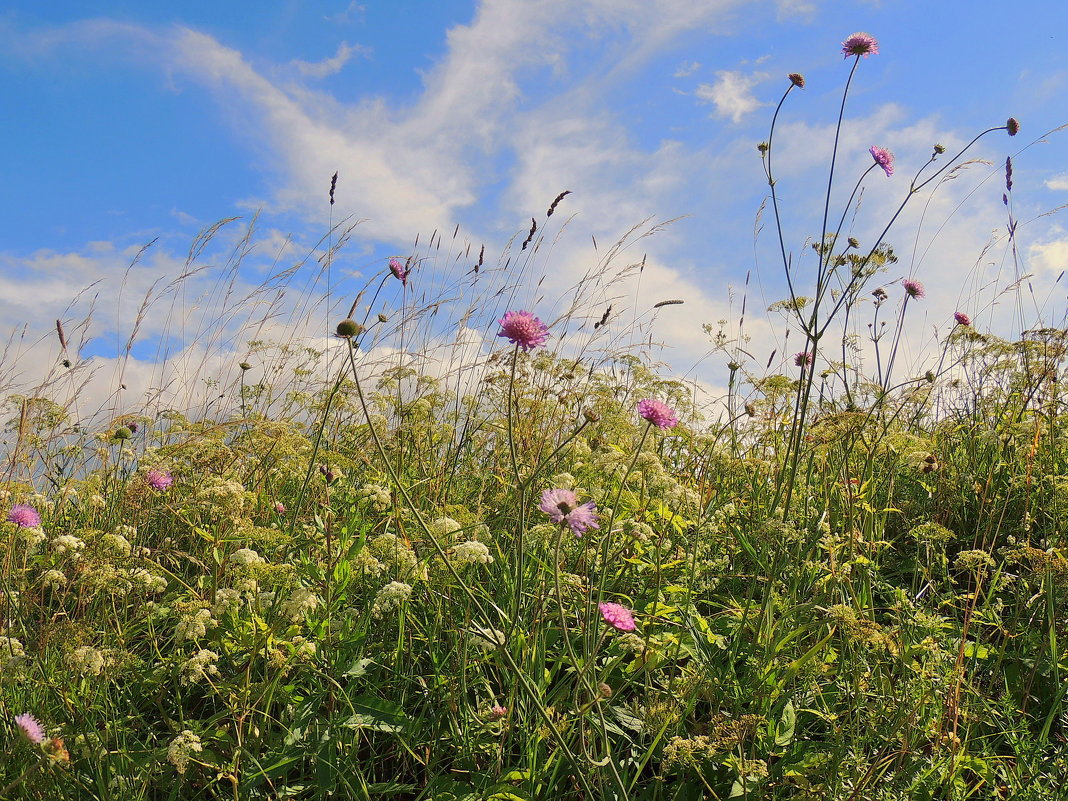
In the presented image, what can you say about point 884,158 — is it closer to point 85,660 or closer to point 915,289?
point 915,289

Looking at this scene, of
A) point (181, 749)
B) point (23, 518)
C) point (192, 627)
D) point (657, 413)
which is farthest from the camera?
point (23, 518)

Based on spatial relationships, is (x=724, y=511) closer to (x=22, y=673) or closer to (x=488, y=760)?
(x=488, y=760)

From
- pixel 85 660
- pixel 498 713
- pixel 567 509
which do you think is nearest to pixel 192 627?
pixel 85 660

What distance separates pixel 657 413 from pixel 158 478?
197 centimetres

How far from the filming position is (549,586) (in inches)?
76.5

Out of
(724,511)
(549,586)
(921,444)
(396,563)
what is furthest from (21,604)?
(921,444)

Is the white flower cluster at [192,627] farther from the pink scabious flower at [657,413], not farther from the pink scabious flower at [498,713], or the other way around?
the pink scabious flower at [657,413]

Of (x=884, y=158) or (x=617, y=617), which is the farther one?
(x=884, y=158)

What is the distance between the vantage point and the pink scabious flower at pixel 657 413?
159 cm

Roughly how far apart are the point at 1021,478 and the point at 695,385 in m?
1.66

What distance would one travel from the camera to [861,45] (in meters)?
2.54

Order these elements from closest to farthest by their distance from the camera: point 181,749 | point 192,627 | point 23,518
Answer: point 181,749 < point 192,627 < point 23,518

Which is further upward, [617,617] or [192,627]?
[617,617]

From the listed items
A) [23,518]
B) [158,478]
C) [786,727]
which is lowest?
[786,727]
